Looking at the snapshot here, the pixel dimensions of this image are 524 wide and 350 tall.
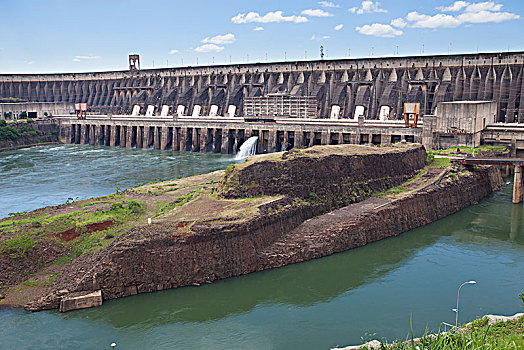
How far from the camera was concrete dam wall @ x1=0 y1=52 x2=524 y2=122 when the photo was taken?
73.5 metres

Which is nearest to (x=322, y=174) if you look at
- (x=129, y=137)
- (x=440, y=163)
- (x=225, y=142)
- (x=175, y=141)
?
(x=440, y=163)

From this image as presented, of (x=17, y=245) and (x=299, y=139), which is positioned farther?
(x=299, y=139)

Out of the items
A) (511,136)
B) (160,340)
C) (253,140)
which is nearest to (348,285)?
(160,340)

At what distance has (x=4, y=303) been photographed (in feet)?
86.2

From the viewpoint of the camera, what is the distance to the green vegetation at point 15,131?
3605 inches

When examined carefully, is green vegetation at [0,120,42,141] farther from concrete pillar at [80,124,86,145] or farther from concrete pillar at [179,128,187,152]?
concrete pillar at [179,128,187,152]

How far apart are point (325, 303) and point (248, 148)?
50.9 metres

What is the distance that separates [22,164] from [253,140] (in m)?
35.0

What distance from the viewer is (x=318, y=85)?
88688mm

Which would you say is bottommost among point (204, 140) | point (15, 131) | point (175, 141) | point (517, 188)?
point (517, 188)

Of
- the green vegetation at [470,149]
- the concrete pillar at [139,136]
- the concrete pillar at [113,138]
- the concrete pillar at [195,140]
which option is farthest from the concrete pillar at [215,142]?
the green vegetation at [470,149]

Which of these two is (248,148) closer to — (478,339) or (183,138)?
(183,138)

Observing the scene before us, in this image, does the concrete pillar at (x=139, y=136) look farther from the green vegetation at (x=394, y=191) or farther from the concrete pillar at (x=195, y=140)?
the green vegetation at (x=394, y=191)

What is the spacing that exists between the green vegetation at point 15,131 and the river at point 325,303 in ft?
248
